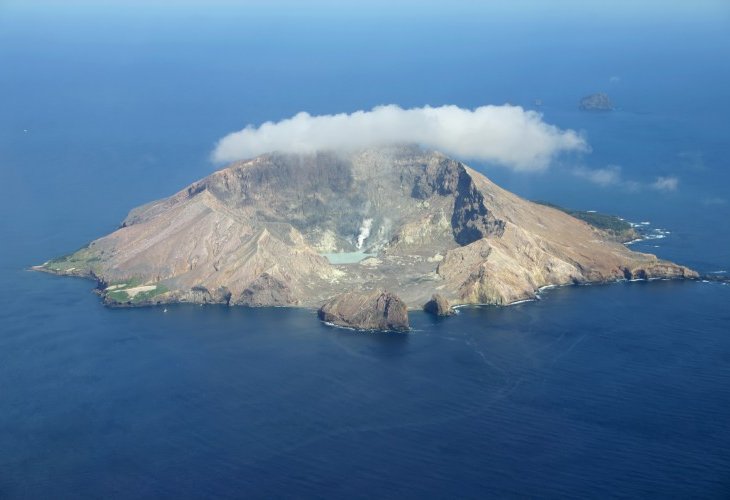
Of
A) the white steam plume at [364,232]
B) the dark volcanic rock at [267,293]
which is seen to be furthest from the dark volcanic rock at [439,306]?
the white steam plume at [364,232]

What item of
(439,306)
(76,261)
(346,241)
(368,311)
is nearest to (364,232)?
(346,241)

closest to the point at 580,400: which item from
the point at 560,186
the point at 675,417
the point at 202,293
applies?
the point at 675,417

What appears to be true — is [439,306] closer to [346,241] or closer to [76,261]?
[346,241]

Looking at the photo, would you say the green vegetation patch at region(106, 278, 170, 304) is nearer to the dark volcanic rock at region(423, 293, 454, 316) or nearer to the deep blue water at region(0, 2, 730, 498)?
the deep blue water at region(0, 2, 730, 498)

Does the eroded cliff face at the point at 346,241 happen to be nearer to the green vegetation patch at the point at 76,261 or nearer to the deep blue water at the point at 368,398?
the green vegetation patch at the point at 76,261

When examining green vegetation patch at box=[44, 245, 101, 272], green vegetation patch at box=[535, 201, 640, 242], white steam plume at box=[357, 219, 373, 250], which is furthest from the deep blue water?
white steam plume at box=[357, 219, 373, 250]

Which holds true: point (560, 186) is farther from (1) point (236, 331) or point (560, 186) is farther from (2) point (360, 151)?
(1) point (236, 331)
